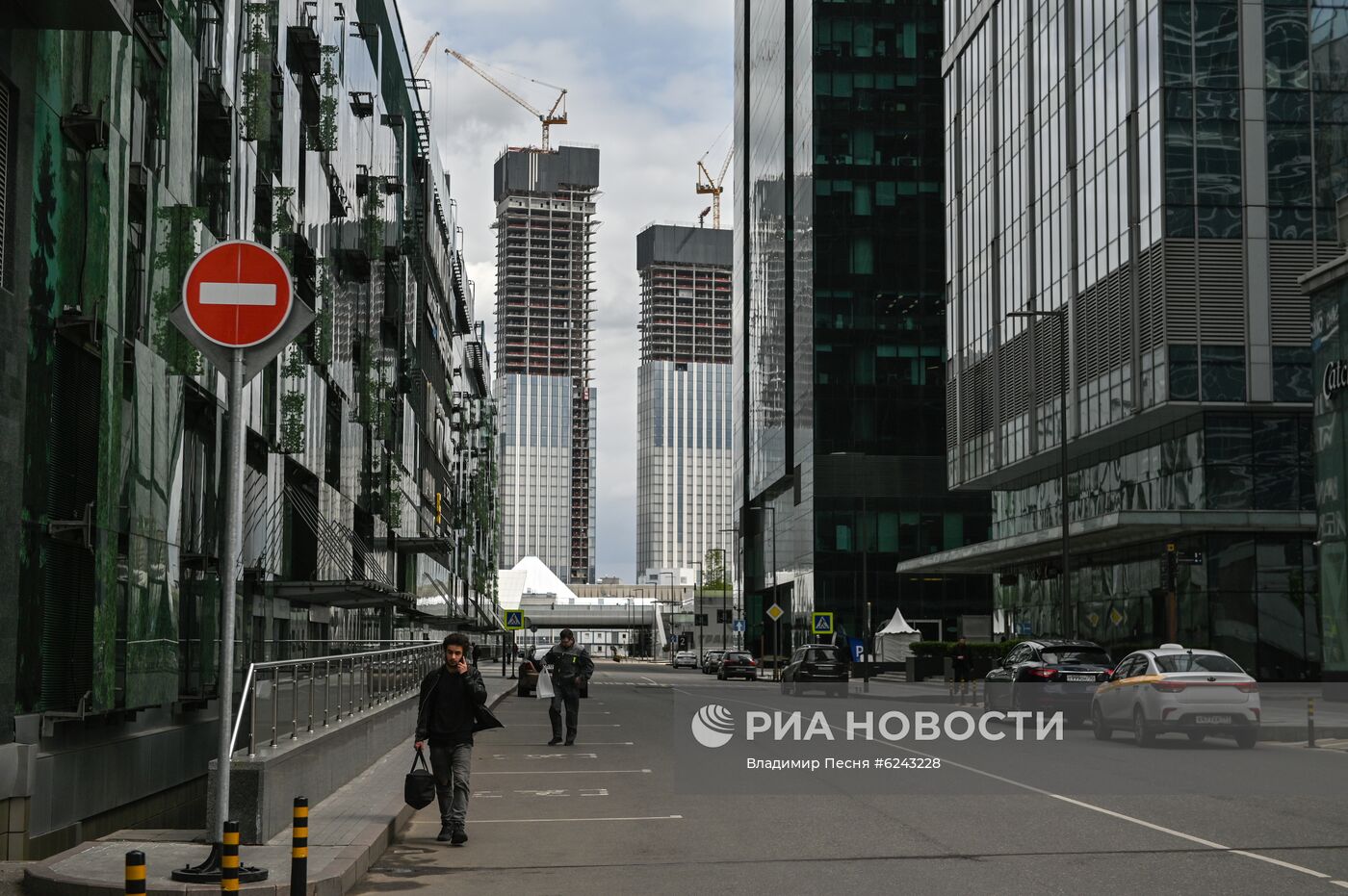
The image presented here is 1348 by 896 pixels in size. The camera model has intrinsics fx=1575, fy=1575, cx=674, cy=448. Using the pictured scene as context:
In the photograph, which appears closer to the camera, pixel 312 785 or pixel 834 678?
pixel 312 785

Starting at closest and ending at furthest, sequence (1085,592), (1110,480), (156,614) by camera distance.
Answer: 1. (156,614)
2. (1110,480)
3. (1085,592)

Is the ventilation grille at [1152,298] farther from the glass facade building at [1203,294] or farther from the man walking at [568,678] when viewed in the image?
the man walking at [568,678]

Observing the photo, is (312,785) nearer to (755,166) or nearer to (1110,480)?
(1110,480)

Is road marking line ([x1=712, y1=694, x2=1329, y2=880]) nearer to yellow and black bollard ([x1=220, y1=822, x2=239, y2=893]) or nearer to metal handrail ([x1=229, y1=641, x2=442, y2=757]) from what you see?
yellow and black bollard ([x1=220, y1=822, x2=239, y2=893])

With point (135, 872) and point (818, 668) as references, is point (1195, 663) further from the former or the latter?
point (818, 668)

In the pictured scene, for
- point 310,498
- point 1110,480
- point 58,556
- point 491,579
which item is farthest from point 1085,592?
point 491,579

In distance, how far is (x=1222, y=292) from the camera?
48906 mm

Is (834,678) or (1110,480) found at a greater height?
(1110,480)

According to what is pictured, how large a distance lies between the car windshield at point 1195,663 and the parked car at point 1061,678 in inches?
215

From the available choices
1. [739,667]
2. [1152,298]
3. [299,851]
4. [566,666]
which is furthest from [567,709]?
[739,667]

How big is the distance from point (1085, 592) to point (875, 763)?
43.8m

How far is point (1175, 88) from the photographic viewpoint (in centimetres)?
4925

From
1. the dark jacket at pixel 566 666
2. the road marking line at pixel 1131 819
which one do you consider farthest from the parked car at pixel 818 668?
the road marking line at pixel 1131 819
